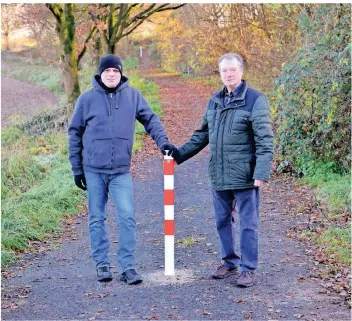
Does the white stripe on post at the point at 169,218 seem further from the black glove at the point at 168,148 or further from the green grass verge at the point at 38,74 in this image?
the green grass verge at the point at 38,74

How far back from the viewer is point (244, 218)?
5902mm

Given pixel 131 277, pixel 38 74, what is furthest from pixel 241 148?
pixel 38 74

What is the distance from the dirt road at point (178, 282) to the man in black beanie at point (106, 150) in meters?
0.35

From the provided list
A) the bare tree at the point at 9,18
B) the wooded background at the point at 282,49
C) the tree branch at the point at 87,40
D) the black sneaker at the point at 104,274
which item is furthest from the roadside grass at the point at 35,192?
the bare tree at the point at 9,18

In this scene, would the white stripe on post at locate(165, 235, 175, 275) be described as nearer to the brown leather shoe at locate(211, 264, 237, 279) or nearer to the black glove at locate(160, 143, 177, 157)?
the brown leather shoe at locate(211, 264, 237, 279)

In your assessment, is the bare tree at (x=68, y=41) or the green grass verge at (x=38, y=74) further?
the green grass verge at (x=38, y=74)


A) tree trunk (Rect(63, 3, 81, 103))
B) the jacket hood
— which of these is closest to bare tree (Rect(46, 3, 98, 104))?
tree trunk (Rect(63, 3, 81, 103))

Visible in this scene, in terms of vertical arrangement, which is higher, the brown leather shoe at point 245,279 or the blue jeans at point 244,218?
the blue jeans at point 244,218

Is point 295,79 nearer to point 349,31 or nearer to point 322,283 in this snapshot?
point 349,31

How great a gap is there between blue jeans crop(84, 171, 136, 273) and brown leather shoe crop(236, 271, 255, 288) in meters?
1.06

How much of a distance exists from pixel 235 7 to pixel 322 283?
69.4ft

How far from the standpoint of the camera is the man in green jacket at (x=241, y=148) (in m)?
5.69

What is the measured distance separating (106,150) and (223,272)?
5.39ft

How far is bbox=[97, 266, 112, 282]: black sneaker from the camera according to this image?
20.0 feet
